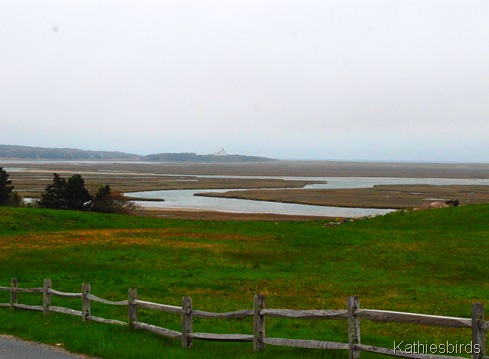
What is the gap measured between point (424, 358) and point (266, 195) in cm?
10139

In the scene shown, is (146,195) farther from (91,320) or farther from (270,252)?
(91,320)

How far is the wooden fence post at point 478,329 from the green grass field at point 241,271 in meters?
2.63

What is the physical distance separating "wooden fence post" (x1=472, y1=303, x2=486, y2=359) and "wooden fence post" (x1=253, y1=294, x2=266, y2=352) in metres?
4.18

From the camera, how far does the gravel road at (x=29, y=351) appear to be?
12938mm

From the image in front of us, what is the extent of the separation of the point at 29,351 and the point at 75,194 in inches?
2184

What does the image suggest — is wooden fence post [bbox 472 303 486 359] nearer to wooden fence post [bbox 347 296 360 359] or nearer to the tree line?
wooden fence post [bbox 347 296 360 359]

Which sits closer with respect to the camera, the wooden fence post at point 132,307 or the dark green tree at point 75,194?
the wooden fence post at point 132,307

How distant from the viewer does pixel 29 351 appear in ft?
44.4

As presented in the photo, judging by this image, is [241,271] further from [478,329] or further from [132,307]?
[478,329]

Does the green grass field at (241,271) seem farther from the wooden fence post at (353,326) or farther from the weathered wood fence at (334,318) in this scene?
the wooden fence post at (353,326)

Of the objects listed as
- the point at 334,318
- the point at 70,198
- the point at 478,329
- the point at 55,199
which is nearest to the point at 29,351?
the point at 334,318

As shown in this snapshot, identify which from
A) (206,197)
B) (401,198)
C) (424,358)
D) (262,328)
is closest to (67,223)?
(262,328)

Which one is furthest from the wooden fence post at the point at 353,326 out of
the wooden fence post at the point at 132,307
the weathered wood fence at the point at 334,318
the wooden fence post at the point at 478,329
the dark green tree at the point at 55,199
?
the dark green tree at the point at 55,199

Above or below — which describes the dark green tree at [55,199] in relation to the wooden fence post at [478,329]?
below
